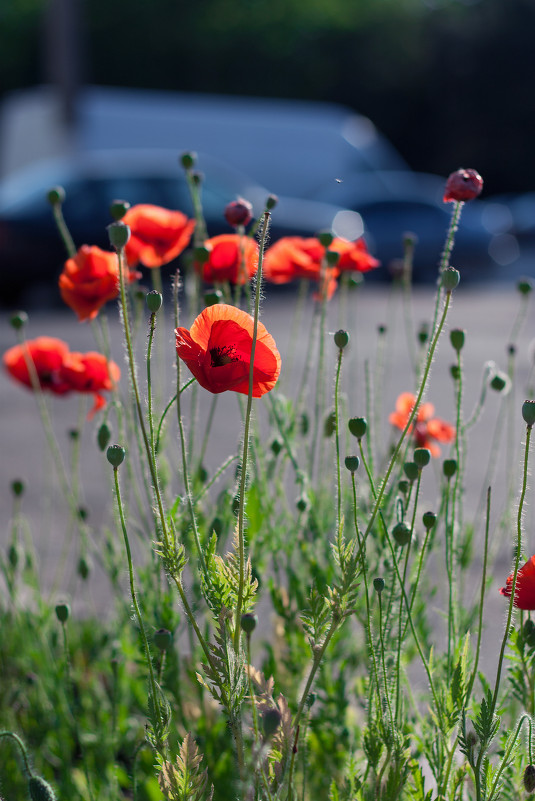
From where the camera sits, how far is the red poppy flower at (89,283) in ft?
5.46

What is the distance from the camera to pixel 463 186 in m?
1.29

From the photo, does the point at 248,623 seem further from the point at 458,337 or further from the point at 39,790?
the point at 458,337

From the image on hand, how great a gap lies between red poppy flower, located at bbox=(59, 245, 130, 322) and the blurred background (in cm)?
1202

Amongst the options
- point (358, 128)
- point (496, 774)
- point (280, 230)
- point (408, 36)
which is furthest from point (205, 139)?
point (496, 774)

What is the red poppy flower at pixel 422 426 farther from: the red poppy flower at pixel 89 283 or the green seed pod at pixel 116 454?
the green seed pod at pixel 116 454

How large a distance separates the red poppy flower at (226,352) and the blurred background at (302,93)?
12559 mm

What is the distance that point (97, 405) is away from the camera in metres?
1.96

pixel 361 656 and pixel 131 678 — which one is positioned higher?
pixel 361 656

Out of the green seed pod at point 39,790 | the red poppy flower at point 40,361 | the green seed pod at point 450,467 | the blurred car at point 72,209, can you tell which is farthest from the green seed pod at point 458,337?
the blurred car at point 72,209

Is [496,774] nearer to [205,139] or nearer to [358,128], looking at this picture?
[205,139]

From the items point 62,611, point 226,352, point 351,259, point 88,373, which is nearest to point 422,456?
point 226,352

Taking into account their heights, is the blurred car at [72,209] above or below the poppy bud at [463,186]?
above

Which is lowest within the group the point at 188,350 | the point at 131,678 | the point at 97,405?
the point at 131,678

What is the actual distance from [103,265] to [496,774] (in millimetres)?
1008
